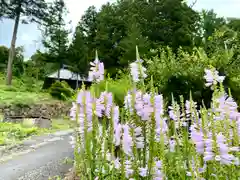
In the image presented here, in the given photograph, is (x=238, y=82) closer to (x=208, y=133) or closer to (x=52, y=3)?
(x=208, y=133)

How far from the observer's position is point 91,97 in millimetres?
1953

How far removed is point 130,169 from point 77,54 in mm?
23855

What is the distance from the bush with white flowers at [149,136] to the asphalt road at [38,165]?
3.23m

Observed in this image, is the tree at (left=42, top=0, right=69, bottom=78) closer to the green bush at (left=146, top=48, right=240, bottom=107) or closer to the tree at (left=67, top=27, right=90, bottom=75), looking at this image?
the tree at (left=67, top=27, right=90, bottom=75)

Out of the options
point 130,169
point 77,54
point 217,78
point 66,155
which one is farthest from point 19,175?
point 77,54

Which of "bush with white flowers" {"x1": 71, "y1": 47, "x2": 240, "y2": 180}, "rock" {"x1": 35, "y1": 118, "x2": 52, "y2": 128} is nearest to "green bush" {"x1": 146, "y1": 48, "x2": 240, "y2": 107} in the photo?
"bush with white flowers" {"x1": 71, "y1": 47, "x2": 240, "y2": 180}

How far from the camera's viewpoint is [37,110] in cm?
1739

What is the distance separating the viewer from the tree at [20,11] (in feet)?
80.4

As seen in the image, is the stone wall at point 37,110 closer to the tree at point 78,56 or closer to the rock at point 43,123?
the rock at point 43,123

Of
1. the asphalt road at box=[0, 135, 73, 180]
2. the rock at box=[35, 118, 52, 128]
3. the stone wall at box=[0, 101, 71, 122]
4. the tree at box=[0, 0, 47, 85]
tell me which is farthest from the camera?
the tree at box=[0, 0, 47, 85]

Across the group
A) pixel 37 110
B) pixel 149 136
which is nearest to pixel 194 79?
pixel 149 136

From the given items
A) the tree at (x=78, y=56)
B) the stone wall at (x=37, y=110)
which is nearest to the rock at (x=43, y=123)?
the stone wall at (x=37, y=110)

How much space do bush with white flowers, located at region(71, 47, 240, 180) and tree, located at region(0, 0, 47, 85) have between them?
23341 millimetres

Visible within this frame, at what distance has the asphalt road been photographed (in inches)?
208
